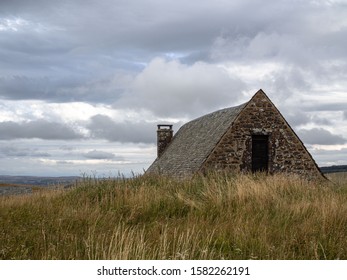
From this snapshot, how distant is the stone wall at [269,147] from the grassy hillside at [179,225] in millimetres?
7540

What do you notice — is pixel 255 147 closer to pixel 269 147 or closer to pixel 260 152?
pixel 260 152

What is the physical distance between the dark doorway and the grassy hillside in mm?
7894

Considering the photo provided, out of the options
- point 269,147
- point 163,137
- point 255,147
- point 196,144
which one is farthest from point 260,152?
point 163,137

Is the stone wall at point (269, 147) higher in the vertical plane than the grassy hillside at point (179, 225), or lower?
higher

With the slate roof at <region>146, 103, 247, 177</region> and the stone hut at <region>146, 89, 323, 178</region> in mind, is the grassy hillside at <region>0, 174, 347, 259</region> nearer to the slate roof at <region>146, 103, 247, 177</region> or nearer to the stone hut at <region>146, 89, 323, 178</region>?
the slate roof at <region>146, 103, 247, 177</region>

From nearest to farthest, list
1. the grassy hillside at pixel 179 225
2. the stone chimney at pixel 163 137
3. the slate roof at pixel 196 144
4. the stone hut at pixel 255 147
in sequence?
the grassy hillside at pixel 179 225 → the stone hut at pixel 255 147 → the slate roof at pixel 196 144 → the stone chimney at pixel 163 137

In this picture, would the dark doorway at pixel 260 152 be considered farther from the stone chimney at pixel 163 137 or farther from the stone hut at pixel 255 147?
the stone chimney at pixel 163 137

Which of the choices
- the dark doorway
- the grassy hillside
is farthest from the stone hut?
the grassy hillside

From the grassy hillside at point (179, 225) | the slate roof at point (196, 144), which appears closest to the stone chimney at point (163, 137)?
the slate roof at point (196, 144)

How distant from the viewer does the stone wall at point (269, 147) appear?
18.9 meters

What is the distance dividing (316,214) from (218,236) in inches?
93.7

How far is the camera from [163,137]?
2997cm

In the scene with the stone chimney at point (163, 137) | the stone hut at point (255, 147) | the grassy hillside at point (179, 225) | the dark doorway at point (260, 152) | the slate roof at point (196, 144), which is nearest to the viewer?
the grassy hillside at point (179, 225)

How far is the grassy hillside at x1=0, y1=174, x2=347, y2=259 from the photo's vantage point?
16.9ft
